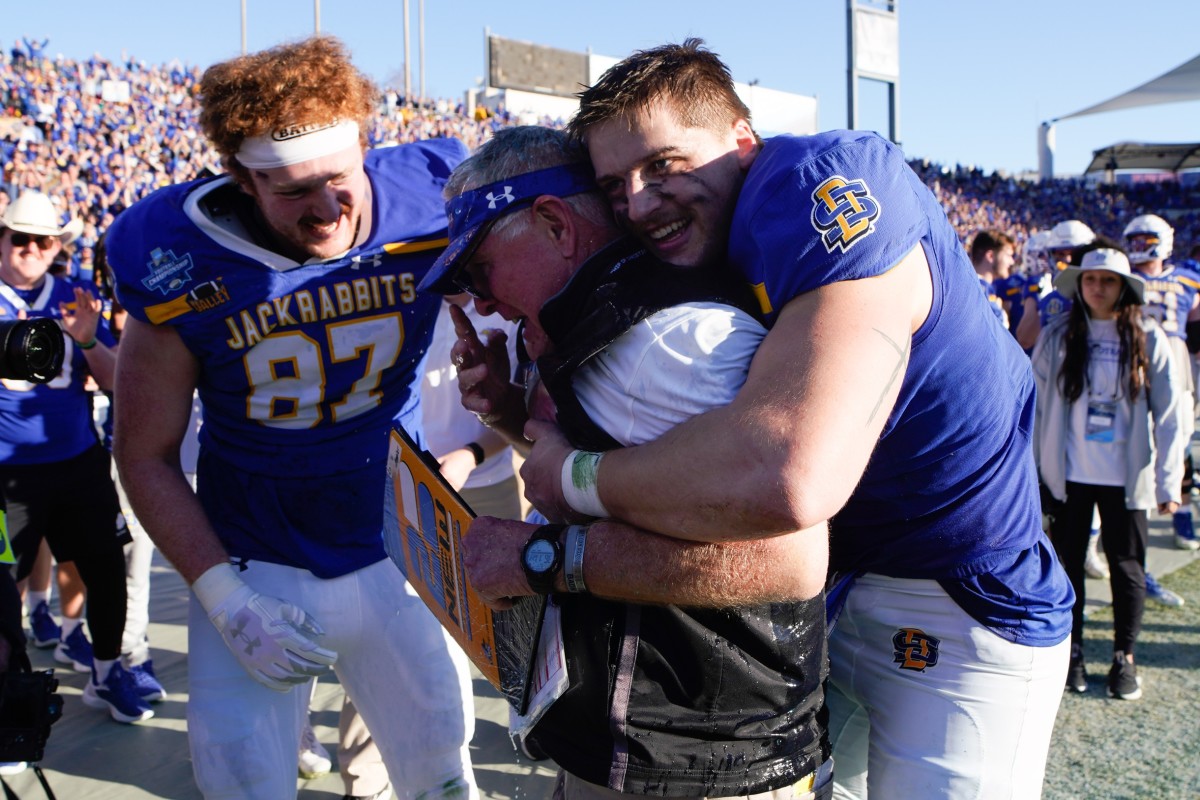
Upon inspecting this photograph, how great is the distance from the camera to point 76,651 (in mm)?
4855

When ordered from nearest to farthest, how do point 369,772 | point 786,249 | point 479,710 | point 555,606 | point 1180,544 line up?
1. point 786,249
2. point 555,606
3. point 369,772
4. point 479,710
5. point 1180,544

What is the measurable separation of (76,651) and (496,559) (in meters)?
4.29

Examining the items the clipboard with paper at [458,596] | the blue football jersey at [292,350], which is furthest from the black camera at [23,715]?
the clipboard with paper at [458,596]

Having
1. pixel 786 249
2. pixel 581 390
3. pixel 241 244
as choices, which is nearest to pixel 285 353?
pixel 241 244

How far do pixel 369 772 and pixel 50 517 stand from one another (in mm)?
2040

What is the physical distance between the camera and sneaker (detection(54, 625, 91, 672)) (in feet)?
15.9

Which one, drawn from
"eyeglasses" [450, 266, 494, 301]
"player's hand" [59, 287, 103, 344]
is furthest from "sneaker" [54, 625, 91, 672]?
"eyeglasses" [450, 266, 494, 301]

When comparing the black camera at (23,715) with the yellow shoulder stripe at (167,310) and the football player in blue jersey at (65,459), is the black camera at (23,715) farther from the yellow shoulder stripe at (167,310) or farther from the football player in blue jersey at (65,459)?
the football player in blue jersey at (65,459)

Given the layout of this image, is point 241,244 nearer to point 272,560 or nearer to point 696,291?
point 272,560

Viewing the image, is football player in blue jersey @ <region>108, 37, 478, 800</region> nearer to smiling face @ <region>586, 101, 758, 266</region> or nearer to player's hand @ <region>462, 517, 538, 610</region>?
player's hand @ <region>462, 517, 538, 610</region>

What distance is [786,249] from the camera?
1400 millimetres

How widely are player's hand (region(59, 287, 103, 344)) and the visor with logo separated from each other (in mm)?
3548

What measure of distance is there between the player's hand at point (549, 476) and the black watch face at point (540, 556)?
7 cm

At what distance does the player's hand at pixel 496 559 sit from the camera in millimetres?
1485
